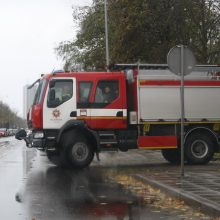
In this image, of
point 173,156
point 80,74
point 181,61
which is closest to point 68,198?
point 181,61

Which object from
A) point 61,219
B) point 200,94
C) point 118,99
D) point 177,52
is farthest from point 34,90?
point 61,219

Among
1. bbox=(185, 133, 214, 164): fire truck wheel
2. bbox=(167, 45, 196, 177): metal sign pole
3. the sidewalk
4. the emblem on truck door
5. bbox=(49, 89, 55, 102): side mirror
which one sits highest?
bbox=(167, 45, 196, 177): metal sign pole

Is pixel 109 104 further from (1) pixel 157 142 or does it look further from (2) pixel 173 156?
(2) pixel 173 156

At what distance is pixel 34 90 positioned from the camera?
19.3m

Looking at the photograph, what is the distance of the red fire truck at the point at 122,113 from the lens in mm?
17781

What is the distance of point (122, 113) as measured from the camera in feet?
59.7

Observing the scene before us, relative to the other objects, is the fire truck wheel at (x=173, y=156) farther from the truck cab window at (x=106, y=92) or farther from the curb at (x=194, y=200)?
the curb at (x=194, y=200)

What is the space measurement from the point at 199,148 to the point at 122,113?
9.47ft

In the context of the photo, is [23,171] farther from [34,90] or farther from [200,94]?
[200,94]

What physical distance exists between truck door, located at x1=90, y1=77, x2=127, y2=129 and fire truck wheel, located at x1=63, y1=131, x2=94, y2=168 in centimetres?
62

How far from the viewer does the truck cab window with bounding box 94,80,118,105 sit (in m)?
18.1

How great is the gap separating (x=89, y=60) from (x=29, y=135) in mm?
31982

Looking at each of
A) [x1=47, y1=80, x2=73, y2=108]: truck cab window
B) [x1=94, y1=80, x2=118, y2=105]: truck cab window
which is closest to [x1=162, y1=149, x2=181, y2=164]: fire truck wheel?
[x1=94, y1=80, x2=118, y2=105]: truck cab window

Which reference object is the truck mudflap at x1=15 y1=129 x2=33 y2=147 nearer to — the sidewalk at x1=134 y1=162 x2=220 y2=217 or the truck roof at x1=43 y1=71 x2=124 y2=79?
the truck roof at x1=43 y1=71 x2=124 y2=79
